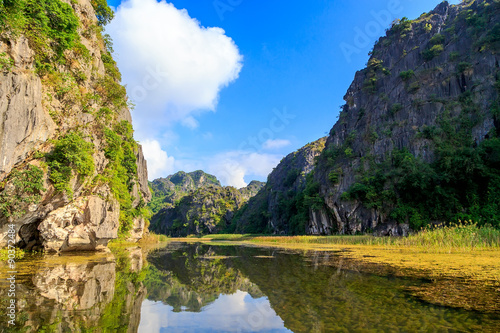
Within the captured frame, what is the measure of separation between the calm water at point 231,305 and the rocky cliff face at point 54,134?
4.86 metres

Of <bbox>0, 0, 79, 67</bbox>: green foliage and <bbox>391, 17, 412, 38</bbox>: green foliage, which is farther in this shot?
<bbox>391, 17, 412, 38</bbox>: green foliage

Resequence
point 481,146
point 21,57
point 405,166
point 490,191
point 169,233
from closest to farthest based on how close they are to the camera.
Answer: point 21,57 → point 490,191 → point 481,146 → point 405,166 → point 169,233

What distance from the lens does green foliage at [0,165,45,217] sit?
11344 mm

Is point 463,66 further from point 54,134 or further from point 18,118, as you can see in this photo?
point 18,118

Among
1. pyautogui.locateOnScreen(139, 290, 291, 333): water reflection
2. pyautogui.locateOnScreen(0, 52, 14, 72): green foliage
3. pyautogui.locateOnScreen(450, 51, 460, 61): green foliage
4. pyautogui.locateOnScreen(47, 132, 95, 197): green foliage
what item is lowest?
pyautogui.locateOnScreen(139, 290, 291, 333): water reflection

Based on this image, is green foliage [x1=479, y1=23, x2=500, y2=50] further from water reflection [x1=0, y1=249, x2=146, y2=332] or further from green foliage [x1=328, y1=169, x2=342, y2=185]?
water reflection [x1=0, y1=249, x2=146, y2=332]

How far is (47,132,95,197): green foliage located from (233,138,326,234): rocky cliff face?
45.4 metres

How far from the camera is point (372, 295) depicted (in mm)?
6426

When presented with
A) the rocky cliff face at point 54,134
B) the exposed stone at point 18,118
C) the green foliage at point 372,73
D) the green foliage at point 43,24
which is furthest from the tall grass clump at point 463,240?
the green foliage at point 372,73

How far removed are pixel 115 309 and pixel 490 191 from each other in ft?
128

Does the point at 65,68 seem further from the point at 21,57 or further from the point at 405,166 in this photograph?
the point at 405,166

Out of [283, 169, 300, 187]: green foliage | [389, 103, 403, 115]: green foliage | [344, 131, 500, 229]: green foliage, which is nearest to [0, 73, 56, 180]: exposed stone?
[344, 131, 500, 229]: green foliage

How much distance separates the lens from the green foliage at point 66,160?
13453 millimetres

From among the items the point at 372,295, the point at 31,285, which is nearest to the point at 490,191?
the point at 372,295
